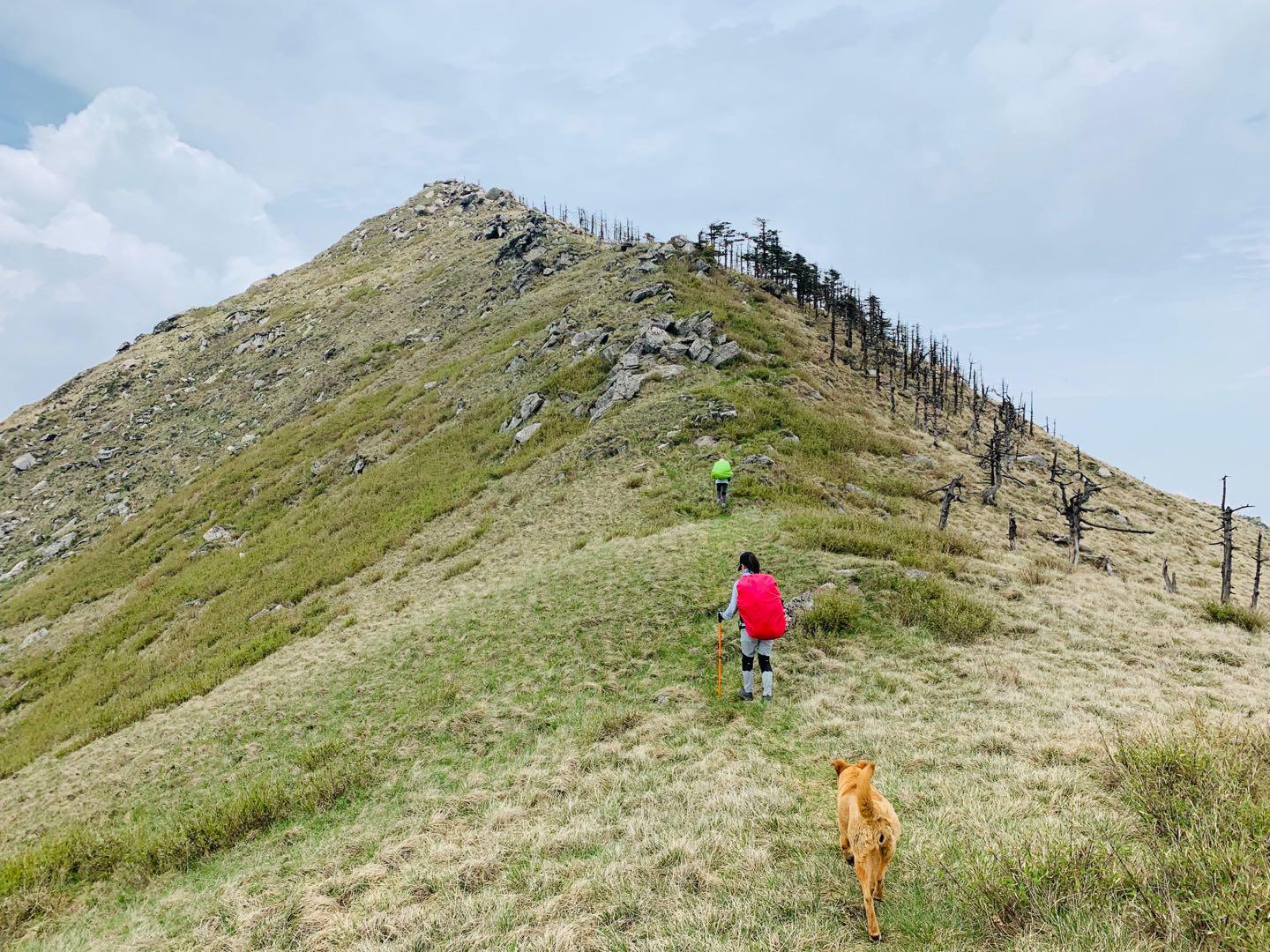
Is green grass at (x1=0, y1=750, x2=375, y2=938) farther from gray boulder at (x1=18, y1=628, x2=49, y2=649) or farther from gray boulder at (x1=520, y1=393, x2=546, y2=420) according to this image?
gray boulder at (x1=18, y1=628, x2=49, y2=649)

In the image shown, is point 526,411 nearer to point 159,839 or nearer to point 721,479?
point 721,479

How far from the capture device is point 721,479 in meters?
19.1

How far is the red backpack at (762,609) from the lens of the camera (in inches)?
368

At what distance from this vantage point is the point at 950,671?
10211 millimetres

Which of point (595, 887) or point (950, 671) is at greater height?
point (950, 671)

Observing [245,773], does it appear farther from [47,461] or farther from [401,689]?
[47,461]

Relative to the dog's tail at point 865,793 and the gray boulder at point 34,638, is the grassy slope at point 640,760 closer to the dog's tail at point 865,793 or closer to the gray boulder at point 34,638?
the dog's tail at point 865,793

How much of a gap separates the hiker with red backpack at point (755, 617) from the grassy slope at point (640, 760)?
576mm

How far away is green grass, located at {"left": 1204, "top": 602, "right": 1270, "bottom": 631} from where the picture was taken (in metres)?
13.4

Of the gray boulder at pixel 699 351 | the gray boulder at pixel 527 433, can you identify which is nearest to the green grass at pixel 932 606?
the gray boulder at pixel 527 433

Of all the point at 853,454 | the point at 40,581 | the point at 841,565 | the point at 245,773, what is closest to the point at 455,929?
the point at 245,773

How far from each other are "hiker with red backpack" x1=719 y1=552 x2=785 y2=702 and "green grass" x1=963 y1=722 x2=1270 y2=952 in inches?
180

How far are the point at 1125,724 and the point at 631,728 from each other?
22.8 feet

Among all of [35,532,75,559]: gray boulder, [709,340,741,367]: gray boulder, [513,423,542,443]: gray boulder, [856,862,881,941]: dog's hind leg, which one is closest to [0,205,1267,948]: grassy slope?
[856,862,881,941]: dog's hind leg
